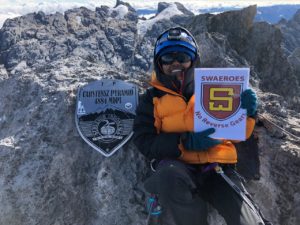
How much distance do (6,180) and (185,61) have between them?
125 inches

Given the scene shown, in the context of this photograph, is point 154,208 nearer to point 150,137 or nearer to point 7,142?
point 150,137

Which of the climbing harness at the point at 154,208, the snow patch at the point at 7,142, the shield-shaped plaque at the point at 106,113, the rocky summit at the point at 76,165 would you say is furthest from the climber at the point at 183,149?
the snow patch at the point at 7,142

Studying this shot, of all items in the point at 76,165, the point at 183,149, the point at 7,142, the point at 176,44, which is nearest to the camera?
the point at 183,149

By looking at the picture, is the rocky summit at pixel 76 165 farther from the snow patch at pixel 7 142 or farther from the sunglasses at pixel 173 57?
the sunglasses at pixel 173 57

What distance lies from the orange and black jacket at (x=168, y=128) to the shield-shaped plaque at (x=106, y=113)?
29.8 inches

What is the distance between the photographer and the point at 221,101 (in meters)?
4.92

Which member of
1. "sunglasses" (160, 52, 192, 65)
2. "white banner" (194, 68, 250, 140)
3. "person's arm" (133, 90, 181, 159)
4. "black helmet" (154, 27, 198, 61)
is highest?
"black helmet" (154, 27, 198, 61)

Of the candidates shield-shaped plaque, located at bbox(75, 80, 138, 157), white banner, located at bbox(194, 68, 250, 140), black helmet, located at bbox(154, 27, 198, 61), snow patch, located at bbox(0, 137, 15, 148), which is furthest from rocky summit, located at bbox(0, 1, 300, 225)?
black helmet, located at bbox(154, 27, 198, 61)

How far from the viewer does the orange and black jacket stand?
5109 millimetres

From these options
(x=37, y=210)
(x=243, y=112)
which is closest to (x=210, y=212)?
(x=243, y=112)

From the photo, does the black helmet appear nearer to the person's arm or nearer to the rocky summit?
the person's arm

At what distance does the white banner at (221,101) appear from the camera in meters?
4.82

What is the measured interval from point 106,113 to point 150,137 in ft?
4.28

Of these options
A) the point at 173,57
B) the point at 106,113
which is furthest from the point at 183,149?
the point at 106,113
